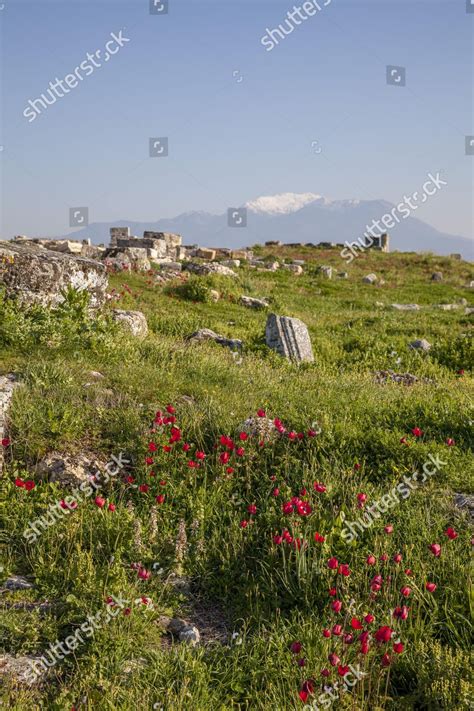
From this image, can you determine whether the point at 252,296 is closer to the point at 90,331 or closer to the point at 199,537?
the point at 90,331

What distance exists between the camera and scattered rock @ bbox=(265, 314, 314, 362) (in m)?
12.7

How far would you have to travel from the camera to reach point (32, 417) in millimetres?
6633

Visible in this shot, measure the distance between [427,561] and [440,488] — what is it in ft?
3.63

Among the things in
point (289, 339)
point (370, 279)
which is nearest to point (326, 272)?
point (370, 279)

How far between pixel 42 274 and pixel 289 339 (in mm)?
5237

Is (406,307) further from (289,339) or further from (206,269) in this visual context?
(289,339)

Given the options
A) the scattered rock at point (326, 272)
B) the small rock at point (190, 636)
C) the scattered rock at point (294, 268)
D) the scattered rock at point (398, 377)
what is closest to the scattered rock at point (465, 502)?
the small rock at point (190, 636)

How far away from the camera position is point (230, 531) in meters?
5.55

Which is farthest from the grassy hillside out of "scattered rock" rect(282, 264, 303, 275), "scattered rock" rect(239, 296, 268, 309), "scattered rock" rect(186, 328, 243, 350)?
"scattered rock" rect(282, 264, 303, 275)

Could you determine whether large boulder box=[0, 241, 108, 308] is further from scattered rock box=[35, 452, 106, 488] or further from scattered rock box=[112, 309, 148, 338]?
scattered rock box=[35, 452, 106, 488]

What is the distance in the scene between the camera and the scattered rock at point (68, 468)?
618cm

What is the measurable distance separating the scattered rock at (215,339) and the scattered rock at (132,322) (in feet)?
3.87

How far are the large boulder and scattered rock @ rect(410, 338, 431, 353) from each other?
25.0 ft

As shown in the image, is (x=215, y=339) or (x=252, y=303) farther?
(x=252, y=303)
